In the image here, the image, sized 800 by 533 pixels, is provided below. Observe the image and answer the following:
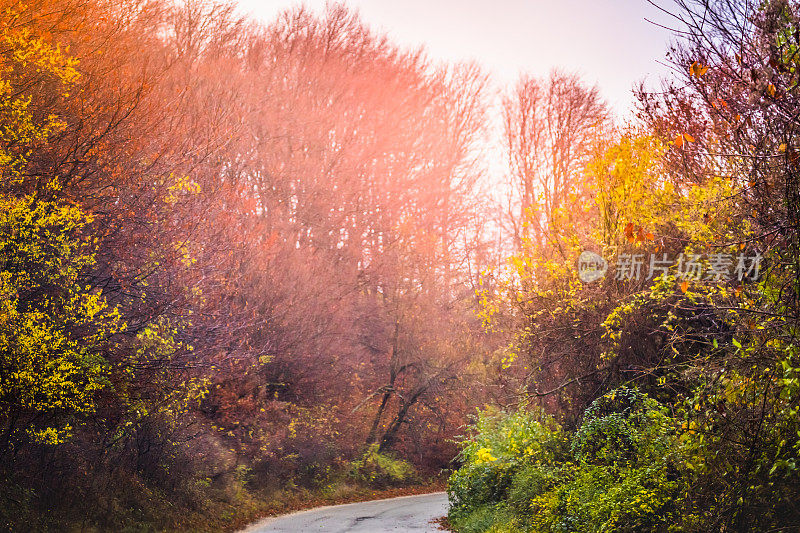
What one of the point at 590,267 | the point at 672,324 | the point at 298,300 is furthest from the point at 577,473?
the point at 298,300

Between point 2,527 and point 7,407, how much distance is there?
1671 mm

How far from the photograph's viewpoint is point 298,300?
22719 mm

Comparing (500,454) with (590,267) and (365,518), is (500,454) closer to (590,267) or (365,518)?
(590,267)

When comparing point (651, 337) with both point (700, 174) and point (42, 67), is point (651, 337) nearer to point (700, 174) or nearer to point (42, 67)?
point (700, 174)

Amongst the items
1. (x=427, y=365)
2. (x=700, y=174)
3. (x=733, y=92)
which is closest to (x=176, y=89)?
(x=700, y=174)

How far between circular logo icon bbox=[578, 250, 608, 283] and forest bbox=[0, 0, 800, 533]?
1.6 inches

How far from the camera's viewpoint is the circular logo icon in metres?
12.9

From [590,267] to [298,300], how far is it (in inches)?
462

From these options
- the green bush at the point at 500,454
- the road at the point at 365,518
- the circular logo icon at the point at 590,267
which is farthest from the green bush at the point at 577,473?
the circular logo icon at the point at 590,267

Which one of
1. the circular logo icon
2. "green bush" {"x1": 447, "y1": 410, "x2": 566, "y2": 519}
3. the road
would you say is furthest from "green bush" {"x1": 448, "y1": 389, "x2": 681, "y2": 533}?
the circular logo icon

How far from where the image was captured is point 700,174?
12.0 metres


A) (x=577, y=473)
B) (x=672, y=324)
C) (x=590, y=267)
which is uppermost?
(x=590, y=267)

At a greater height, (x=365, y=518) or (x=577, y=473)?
(x=577, y=473)

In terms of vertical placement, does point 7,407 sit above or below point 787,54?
below
